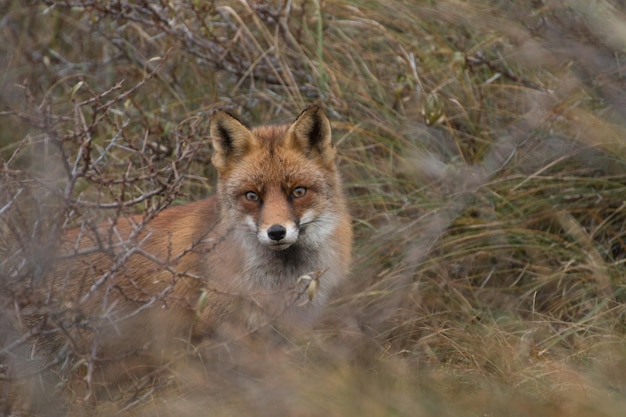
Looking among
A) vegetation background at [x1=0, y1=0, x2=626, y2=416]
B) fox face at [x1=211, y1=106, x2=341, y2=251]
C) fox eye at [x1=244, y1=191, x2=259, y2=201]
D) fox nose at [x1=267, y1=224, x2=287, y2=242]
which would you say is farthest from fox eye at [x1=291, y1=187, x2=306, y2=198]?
vegetation background at [x1=0, y1=0, x2=626, y2=416]

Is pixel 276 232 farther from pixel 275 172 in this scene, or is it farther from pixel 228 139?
pixel 228 139

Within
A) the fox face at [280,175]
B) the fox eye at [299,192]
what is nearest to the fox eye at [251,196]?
the fox face at [280,175]

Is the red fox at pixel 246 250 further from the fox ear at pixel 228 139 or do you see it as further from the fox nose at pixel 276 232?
the fox nose at pixel 276 232

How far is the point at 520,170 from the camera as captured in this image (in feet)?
17.1

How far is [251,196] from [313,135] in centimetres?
46

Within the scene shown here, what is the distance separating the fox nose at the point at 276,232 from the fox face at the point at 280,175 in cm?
10

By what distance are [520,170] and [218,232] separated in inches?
78.9

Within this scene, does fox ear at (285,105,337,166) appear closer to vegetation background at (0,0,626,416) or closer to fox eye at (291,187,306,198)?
fox eye at (291,187,306,198)

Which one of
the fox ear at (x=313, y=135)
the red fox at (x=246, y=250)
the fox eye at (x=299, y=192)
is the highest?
the fox ear at (x=313, y=135)

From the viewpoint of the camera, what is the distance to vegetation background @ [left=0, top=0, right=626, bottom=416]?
11.0 ft

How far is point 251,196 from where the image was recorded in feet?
13.6

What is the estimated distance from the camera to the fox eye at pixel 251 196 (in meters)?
4.14

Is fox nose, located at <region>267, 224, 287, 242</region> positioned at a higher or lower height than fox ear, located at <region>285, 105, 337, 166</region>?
lower

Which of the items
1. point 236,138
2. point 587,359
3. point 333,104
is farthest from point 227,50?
point 587,359
